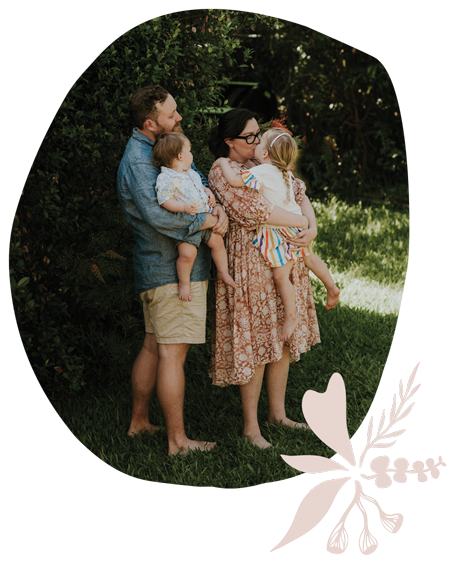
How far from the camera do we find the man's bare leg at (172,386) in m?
2.89

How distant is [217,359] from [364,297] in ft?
8.65

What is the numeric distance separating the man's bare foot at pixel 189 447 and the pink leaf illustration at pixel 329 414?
38.8 inches

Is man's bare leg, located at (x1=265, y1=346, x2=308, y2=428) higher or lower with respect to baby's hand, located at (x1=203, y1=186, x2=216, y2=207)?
lower

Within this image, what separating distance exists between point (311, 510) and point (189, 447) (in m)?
1.05

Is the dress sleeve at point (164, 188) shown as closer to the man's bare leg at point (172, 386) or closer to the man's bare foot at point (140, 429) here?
the man's bare leg at point (172, 386)

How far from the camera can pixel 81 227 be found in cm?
332

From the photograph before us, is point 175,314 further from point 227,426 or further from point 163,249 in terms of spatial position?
point 227,426

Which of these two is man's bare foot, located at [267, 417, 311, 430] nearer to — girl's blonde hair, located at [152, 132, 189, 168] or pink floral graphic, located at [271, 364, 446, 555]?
pink floral graphic, located at [271, 364, 446, 555]

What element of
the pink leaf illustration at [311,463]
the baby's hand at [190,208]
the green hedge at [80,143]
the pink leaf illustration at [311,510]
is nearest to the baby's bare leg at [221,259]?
the baby's hand at [190,208]

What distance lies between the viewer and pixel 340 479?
2082mm

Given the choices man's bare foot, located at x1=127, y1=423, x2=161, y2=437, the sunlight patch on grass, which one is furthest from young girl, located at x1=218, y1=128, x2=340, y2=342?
the sunlight patch on grass

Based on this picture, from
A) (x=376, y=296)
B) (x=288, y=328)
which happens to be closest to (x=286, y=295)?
(x=288, y=328)

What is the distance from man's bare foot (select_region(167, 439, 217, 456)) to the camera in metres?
2.98

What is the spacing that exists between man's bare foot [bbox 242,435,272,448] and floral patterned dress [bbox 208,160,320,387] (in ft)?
1.04
